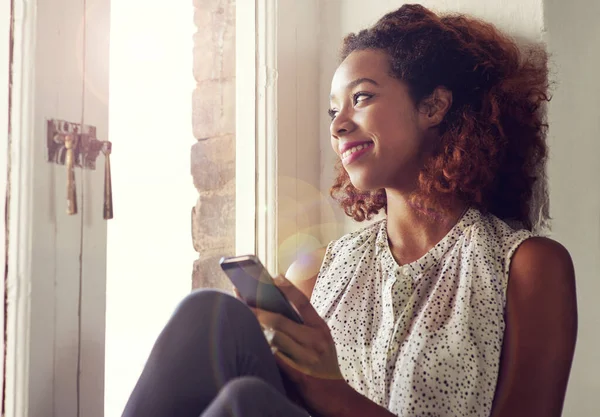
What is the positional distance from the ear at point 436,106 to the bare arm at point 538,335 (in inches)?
11.8

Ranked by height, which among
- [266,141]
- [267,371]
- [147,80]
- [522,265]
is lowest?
[267,371]

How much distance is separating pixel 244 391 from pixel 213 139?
818mm

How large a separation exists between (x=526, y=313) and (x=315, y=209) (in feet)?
2.25

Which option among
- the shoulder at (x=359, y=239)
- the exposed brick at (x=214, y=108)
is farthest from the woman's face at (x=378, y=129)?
the exposed brick at (x=214, y=108)

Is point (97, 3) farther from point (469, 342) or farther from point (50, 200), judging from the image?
point (469, 342)

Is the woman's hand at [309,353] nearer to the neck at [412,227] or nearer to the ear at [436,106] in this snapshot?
the neck at [412,227]

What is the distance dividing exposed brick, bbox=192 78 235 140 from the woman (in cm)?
37

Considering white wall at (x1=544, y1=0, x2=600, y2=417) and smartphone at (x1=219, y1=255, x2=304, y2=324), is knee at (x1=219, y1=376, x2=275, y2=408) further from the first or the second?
white wall at (x1=544, y1=0, x2=600, y2=417)

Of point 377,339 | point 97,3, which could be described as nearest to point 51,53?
point 97,3

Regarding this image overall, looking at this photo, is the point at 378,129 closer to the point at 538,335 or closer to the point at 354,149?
the point at 354,149

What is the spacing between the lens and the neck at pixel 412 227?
1253 mm

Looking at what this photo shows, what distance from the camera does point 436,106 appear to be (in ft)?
4.05

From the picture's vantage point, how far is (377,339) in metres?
1.18

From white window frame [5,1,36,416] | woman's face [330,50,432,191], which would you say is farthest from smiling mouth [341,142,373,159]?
white window frame [5,1,36,416]
